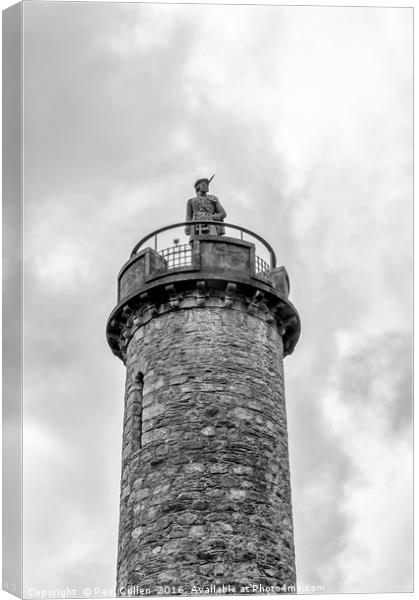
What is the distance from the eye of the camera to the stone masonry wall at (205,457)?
16031 millimetres

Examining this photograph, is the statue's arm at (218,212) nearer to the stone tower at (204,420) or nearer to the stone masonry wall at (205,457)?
the stone tower at (204,420)

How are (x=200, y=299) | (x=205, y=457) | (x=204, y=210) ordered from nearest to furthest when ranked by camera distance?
(x=205, y=457) → (x=200, y=299) → (x=204, y=210)

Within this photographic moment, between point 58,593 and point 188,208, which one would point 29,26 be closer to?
point 188,208

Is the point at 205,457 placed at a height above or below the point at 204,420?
below

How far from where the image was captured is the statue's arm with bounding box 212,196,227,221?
65.3ft

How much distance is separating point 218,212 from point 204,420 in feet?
16.5

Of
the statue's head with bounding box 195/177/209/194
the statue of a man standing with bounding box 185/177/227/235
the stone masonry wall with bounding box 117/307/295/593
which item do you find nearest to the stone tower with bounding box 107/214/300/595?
the stone masonry wall with bounding box 117/307/295/593

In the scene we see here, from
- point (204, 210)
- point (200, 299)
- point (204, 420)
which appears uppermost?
point (204, 210)

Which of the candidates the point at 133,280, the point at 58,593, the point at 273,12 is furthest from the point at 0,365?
the point at 273,12

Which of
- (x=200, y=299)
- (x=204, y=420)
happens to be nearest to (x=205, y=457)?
(x=204, y=420)

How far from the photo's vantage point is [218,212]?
20109 mm

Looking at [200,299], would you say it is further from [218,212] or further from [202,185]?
[202,185]

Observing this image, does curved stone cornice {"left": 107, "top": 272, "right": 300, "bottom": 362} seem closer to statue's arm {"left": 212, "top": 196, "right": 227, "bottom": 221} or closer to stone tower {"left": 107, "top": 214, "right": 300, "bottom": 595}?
stone tower {"left": 107, "top": 214, "right": 300, "bottom": 595}

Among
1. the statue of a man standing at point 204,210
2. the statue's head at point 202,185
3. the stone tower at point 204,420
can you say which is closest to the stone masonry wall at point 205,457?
the stone tower at point 204,420
